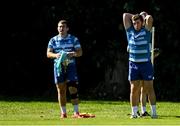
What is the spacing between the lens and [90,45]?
24.5m

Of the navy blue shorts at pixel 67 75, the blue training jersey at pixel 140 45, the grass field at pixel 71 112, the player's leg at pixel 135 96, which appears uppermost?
the blue training jersey at pixel 140 45

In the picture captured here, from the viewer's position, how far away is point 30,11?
983 inches

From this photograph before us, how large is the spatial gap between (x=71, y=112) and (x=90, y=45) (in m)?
7.86

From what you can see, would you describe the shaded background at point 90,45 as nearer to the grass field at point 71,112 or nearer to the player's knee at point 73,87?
the grass field at point 71,112

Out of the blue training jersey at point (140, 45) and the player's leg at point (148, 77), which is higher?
the blue training jersey at point (140, 45)

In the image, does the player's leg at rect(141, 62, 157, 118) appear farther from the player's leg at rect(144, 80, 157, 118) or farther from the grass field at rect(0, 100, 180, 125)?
the grass field at rect(0, 100, 180, 125)

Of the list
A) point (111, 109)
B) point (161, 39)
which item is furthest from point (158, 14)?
point (111, 109)

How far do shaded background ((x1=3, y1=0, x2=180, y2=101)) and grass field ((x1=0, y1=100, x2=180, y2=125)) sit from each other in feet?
14.1

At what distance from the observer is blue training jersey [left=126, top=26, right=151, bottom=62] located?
14539 mm

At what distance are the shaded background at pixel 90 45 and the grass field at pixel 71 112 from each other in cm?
429

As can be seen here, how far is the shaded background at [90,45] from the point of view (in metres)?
23.2

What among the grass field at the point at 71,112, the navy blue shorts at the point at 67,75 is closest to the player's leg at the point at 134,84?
the grass field at the point at 71,112

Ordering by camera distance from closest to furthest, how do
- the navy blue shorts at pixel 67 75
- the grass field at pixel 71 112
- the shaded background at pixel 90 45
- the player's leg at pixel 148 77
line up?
the grass field at pixel 71 112 → the player's leg at pixel 148 77 → the navy blue shorts at pixel 67 75 → the shaded background at pixel 90 45

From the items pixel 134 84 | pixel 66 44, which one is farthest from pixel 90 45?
pixel 134 84
